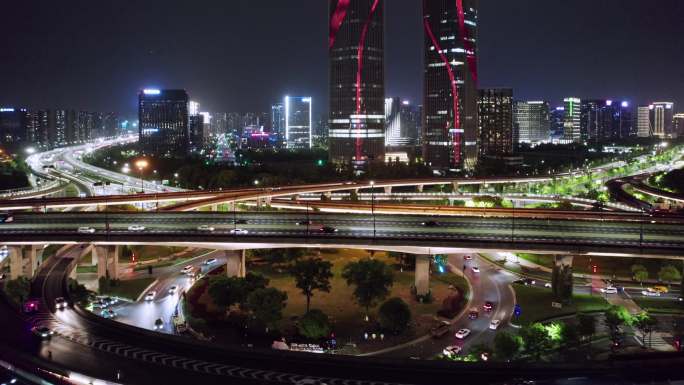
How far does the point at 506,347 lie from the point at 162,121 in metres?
143

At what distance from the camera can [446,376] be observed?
16000mm

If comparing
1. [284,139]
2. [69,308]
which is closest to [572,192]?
[69,308]

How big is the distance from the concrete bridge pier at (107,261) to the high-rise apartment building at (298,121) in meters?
158

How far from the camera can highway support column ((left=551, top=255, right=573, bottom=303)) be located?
96.1 feet

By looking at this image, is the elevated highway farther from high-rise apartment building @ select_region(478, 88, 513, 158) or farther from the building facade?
the building facade

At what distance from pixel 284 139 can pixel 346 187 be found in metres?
136

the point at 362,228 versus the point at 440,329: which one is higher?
the point at 362,228

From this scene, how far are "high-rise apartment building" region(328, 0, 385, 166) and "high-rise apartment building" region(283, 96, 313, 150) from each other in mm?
79831

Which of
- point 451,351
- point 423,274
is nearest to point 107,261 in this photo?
point 423,274

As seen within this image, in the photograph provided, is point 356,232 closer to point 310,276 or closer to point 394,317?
point 310,276

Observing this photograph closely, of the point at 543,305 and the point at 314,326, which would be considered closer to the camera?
the point at 314,326

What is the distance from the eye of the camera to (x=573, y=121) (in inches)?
7623

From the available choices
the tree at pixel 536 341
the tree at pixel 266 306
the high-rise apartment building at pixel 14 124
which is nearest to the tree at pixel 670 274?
the tree at pixel 536 341

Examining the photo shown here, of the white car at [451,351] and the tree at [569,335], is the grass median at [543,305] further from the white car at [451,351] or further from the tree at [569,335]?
the white car at [451,351]
